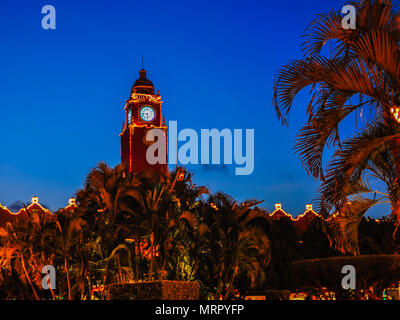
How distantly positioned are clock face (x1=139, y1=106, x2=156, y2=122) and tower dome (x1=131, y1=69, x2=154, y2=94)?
2.20m

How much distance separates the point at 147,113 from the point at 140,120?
1.28m

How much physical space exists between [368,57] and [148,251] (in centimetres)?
1417

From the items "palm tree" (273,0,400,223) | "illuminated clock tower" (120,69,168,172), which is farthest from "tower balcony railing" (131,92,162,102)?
"palm tree" (273,0,400,223)

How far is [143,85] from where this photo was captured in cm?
7262

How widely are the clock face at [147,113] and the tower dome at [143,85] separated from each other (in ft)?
7.22

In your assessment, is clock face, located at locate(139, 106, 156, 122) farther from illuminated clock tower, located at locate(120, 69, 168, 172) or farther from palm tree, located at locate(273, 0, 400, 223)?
palm tree, located at locate(273, 0, 400, 223)

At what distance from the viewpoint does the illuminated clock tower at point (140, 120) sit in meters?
70.2

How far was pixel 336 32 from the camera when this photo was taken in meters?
8.02

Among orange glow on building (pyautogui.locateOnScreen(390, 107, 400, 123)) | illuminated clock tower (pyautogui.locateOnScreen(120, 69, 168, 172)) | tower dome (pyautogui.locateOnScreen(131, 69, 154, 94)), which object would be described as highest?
tower dome (pyautogui.locateOnScreen(131, 69, 154, 94))

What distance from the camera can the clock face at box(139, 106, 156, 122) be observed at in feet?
234

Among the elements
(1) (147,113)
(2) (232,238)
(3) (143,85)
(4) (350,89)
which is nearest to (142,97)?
(1) (147,113)

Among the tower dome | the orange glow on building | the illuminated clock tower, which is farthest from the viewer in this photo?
the tower dome

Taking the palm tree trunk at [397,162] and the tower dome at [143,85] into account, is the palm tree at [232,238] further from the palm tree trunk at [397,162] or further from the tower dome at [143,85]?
the tower dome at [143,85]
